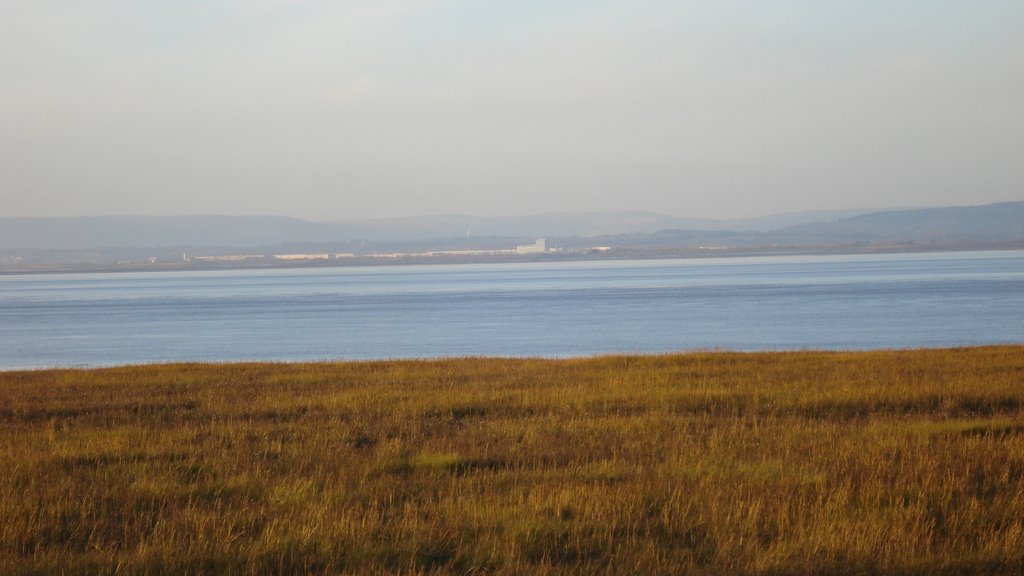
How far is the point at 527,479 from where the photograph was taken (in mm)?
10133

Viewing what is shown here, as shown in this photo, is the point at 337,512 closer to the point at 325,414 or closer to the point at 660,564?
the point at 660,564

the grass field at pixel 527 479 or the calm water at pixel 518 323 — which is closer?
the grass field at pixel 527 479

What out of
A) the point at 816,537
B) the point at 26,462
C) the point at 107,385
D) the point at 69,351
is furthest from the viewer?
the point at 69,351

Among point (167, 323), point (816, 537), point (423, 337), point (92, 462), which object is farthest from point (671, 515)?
point (167, 323)

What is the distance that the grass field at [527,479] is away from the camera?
7.55m

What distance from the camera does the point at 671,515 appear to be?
8.61 m

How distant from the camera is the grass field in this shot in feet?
24.8

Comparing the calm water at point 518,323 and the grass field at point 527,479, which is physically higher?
the grass field at point 527,479

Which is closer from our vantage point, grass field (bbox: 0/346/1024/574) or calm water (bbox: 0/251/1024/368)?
grass field (bbox: 0/346/1024/574)

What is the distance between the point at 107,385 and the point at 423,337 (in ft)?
106

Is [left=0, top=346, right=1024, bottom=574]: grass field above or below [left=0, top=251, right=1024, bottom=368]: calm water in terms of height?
above

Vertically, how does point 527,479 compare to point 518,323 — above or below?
above

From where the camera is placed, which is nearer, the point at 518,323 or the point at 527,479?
the point at 527,479

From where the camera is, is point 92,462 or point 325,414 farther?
point 325,414
